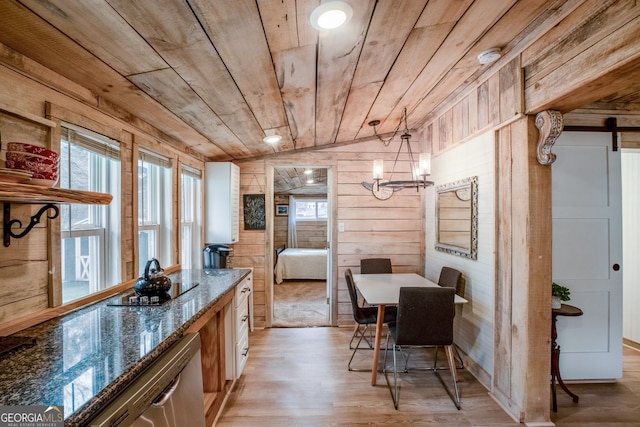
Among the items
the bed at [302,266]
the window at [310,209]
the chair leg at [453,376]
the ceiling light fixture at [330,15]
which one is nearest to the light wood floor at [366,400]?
the chair leg at [453,376]

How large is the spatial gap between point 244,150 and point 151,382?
278 centimetres

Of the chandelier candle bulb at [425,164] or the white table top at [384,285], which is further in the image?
the chandelier candle bulb at [425,164]

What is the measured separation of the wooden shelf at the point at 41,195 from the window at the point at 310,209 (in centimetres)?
675

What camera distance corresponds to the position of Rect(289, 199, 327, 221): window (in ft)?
26.7

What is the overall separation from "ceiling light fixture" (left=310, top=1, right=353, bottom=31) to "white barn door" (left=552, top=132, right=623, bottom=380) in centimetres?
218

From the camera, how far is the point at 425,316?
88.9 inches

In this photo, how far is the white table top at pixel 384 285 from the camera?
2476 mm

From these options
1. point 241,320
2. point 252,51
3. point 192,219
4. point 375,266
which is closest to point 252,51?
point 252,51

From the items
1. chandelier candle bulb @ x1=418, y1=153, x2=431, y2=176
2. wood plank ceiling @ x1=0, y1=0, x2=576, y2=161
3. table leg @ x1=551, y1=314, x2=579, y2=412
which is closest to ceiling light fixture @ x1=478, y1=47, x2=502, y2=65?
wood plank ceiling @ x1=0, y1=0, x2=576, y2=161

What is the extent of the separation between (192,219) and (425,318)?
265 cm

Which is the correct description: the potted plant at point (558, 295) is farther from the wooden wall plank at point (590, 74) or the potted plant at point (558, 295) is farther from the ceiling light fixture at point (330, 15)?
the ceiling light fixture at point (330, 15)

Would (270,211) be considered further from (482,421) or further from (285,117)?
(482,421)

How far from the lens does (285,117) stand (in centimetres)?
257

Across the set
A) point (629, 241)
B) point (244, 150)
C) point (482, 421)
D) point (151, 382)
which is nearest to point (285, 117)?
point (244, 150)
